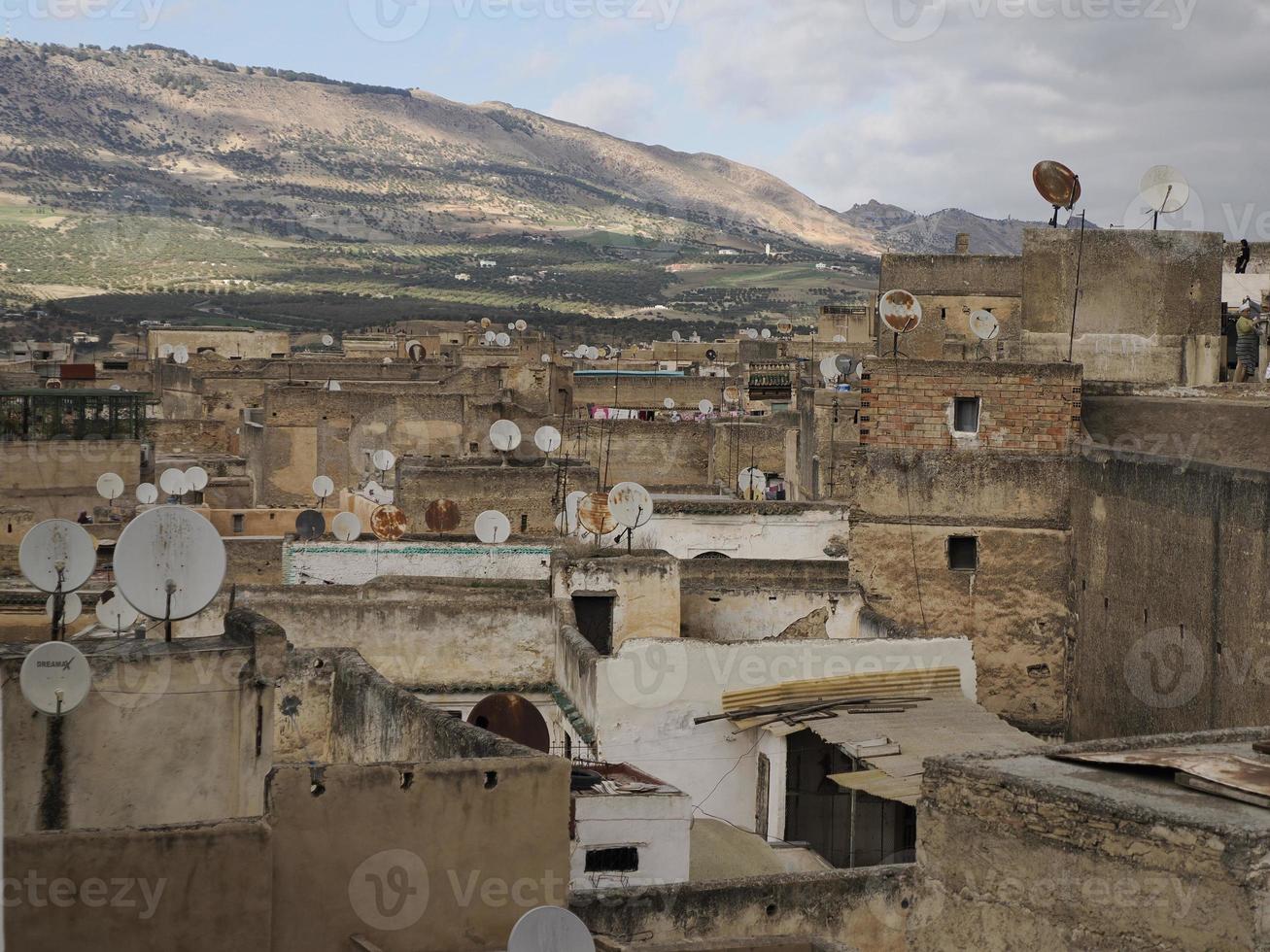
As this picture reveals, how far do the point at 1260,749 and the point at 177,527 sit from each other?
6.53 m

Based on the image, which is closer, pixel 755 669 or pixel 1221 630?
pixel 1221 630

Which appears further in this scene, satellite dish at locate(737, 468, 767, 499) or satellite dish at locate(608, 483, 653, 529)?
satellite dish at locate(737, 468, 767, 499)

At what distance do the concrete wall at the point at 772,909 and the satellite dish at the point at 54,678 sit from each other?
3063 millimetres

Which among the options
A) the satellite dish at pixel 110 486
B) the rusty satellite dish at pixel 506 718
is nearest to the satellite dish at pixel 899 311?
the rusty satellite dish at pixel 506 718

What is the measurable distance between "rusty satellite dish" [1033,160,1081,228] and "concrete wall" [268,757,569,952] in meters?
16.0

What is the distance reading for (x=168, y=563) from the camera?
11.4 m

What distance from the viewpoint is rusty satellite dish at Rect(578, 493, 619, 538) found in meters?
23.5

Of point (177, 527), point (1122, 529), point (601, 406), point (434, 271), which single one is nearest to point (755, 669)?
point (1122, 529)

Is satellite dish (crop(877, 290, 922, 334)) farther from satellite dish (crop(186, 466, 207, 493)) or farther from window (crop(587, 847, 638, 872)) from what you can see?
satellite dish (crop(186, 466, 207, 493))

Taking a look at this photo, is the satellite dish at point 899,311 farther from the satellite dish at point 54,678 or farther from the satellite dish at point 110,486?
the satellite dish at point 110,486

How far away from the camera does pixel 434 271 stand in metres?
176

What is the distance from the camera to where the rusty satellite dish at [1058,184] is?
77.5 feet

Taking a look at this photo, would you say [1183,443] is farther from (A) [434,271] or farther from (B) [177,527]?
(A) [434,271]

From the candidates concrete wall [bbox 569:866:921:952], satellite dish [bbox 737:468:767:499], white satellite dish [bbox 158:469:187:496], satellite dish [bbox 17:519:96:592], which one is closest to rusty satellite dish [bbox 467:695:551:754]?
satellite dish [bbox 17:519:96:592]
